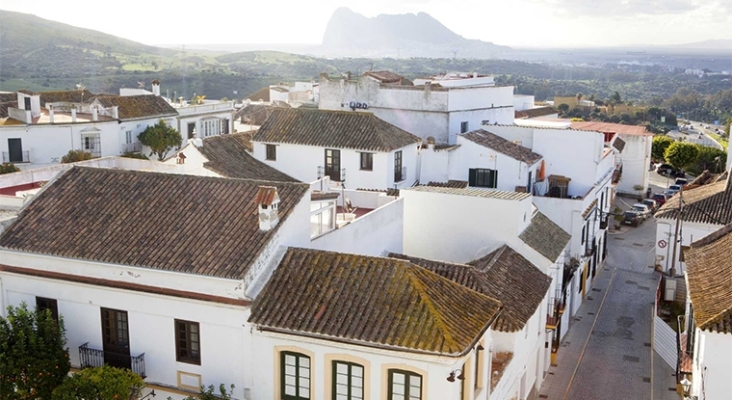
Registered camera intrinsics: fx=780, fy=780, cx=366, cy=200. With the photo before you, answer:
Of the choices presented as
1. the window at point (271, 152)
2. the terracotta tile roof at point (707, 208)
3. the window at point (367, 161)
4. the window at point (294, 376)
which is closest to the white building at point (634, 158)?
the terracotta tile roof at point (707, 208)

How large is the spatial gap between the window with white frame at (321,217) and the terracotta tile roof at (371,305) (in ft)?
10.7

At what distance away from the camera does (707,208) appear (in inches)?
1476

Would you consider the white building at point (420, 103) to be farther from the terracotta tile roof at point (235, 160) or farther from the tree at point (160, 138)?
the tree at point (160, 138)

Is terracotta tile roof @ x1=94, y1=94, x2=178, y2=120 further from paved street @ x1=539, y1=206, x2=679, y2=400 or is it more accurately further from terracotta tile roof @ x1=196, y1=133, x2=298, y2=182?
paved street @ x1=539, y1=206, x2=679, y2=400

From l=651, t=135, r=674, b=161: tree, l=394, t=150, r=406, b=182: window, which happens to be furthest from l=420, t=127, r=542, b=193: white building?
l=651, t=135, r=674, b=161: tree

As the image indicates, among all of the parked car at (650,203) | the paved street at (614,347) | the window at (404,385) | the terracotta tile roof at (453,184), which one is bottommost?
the paved street at (614,347)

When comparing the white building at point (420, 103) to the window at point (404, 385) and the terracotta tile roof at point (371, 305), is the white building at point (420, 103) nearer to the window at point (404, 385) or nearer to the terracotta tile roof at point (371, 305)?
the terracotta tile roof at point (371, 305)

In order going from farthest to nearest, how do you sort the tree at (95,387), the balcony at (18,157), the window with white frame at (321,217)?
the balcony at (18,157) < the window with white frame at (321,217) < the tree at (95,387)

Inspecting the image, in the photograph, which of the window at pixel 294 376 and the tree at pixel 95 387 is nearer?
the tree at pixel 95 387

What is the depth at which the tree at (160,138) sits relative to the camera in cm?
4925

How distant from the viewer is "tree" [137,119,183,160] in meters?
→ 49.2

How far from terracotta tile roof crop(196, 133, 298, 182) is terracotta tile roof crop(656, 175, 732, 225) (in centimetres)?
1865

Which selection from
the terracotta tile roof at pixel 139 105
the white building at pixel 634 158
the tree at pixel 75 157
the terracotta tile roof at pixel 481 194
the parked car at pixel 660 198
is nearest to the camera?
the terracotta tile roof at pixel 481 194

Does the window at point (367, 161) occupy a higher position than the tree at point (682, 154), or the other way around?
the window at point (367, 161)
